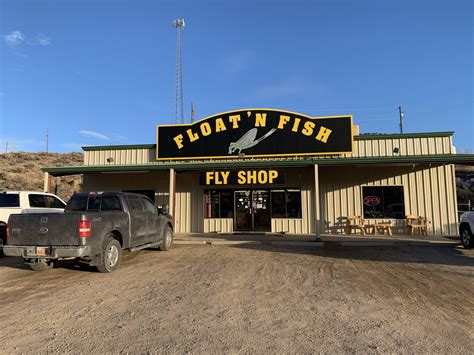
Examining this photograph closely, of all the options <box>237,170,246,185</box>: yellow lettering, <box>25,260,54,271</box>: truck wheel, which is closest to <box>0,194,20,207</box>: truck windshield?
<box>25,260,54,271</box>: truck wheel

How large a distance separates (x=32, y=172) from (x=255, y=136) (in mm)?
34892

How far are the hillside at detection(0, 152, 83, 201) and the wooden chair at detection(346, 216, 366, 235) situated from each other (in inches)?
1027

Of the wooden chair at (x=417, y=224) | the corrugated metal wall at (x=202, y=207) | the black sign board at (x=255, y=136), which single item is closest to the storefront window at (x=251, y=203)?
the corrugated metal wall at (x=202, y=207)

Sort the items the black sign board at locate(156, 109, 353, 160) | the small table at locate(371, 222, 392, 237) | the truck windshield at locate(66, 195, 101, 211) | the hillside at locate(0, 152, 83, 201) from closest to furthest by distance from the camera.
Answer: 1. the truck windshield at locate(66, 195, 101, 211)
2. the small table at locate(371, 222, 392, 237)
3. the black sign board at locate(156, 109, 353, 160)
4. the hillside at locate(0, 152, 83, 201)

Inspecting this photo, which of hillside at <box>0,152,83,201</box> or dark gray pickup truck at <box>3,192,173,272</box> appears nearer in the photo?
dark gray pickup truck at <box>3,192,173,272</box>

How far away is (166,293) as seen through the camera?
21.6 ft

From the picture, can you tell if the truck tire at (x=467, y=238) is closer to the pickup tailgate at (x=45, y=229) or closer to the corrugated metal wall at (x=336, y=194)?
the corrugated metal wall at (x=336, y=194)

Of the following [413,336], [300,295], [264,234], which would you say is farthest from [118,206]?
[264,234]

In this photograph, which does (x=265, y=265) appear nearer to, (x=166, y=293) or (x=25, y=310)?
(x=166, y=293)

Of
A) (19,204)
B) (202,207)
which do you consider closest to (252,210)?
(202,207)

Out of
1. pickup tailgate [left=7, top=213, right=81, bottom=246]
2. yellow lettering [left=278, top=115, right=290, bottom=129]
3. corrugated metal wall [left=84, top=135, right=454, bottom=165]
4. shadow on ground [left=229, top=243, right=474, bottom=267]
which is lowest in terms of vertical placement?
shadow on ground [left=229, top=243, right=474, bottom=267]

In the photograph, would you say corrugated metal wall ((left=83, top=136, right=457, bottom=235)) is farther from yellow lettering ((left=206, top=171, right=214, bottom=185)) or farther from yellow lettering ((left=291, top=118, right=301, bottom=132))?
yellow lettering ((left=206, top=171, right=214, bottom=185))

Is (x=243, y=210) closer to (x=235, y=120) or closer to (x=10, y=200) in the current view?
(x=235, y=120)

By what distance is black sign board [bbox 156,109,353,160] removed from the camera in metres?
17.8
